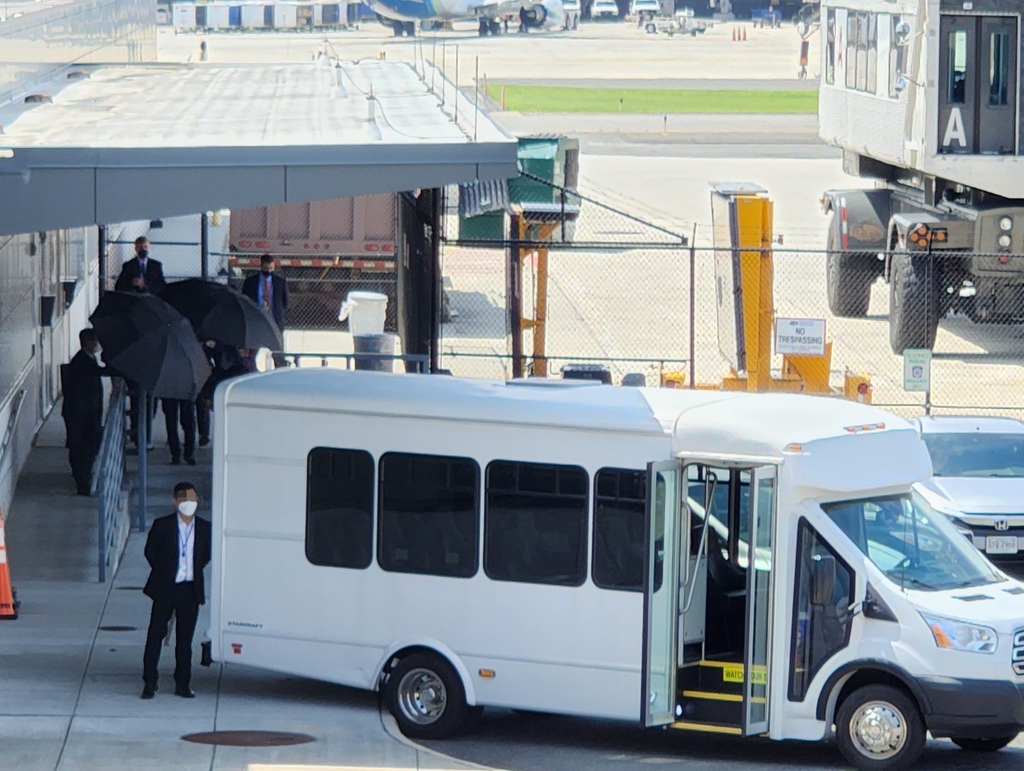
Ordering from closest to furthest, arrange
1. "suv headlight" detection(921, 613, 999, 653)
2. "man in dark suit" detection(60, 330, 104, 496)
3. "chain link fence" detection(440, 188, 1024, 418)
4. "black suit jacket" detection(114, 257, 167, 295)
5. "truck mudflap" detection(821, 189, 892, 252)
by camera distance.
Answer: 1. "suv headlight" detection(921, 613, 999, 653)
2. "man in dark suit" detection(60, 330, 104, 496)
3. "black suit jacket" detection(114, 257, 167, 295)
4. "chain link fence" detection(440, 188, 1024, 418)
5. "truck mudflap" detection(821, 189, 892, 252)

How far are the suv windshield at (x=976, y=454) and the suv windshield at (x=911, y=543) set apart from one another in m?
4.71

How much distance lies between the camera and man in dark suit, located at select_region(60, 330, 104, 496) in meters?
17.2

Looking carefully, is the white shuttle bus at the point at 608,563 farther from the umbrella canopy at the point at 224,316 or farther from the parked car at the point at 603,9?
the parked car at the point at 603,9

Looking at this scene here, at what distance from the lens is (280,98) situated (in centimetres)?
1975

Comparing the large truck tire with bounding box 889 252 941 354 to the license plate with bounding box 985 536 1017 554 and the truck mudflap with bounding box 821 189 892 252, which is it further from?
the license plate with bounding box 985 536 1017 554

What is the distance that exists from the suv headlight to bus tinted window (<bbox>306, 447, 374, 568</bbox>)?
3.52 metres

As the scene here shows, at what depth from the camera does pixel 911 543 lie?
10.9 m

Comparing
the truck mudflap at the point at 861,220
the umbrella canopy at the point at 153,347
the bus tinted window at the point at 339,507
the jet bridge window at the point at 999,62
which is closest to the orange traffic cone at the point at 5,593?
the umbrella canopy at the point at 153,347

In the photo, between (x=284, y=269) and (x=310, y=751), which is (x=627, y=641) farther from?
(x=284, y=269)

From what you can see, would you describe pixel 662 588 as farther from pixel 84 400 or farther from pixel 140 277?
pixel 140 277

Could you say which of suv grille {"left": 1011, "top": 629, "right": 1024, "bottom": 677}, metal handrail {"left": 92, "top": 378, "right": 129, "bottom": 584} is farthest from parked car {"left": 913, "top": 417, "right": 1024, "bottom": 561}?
metal handrail {"left": 92, "top": 378, "right": 129, "bottom": 584}

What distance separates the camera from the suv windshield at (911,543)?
10734mm

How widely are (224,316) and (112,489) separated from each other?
2.71 metres

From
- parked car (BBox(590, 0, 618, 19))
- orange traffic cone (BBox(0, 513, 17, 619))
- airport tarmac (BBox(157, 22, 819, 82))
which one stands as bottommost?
orange traffic cone (BBox(0, 513, 17, 619))
